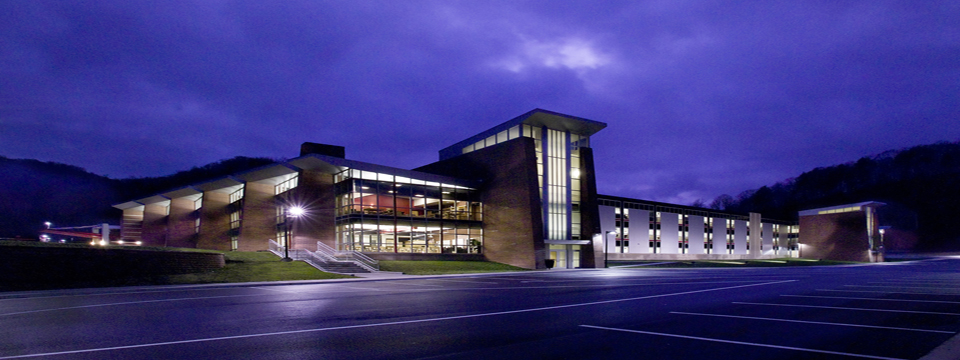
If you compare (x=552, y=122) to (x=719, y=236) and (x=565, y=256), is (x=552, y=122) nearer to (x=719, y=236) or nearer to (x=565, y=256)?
(x=565, y=256)

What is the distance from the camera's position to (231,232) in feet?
184

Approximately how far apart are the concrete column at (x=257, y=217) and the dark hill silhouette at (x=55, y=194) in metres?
116

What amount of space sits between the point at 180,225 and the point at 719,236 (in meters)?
84.8

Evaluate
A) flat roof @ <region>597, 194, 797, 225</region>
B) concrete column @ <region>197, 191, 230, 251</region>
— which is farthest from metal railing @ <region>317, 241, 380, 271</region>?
flat roof @ <region>597, 194, 797, 225</region>

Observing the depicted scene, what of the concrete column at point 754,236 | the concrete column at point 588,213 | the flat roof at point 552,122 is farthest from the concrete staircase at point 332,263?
the concrete column at point 754,236

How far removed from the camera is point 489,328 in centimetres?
885

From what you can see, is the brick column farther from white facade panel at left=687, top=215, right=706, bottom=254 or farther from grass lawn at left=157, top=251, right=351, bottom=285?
white facade panel at left=687, top=215, right=706, bottom=254

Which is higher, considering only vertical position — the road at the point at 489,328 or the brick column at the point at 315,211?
the brick column at the point at 315,211

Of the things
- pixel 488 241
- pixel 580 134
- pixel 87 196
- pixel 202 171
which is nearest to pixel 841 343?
pixel 488 241

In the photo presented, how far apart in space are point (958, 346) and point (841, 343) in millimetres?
1467

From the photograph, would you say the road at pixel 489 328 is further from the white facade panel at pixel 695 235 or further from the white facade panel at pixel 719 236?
the white facade panel at pixel 719 236

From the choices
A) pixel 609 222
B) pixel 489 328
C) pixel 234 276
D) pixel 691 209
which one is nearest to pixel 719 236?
pixel 691 209

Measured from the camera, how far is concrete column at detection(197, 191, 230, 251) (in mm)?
56969

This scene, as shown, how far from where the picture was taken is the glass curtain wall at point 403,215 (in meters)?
40.2
